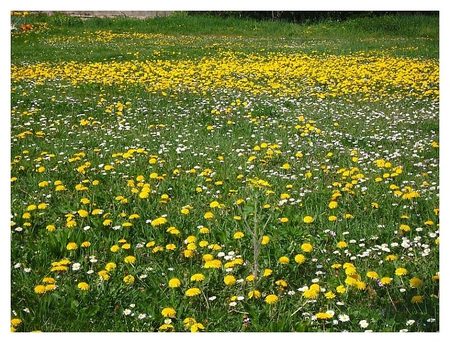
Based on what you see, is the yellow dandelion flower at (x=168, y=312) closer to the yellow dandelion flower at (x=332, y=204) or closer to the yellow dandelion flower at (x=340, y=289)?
the yellow dandelion flower at (x=340, y=289)

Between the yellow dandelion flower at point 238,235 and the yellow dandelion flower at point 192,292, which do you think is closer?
the yellow dandelion flower at point 192,292

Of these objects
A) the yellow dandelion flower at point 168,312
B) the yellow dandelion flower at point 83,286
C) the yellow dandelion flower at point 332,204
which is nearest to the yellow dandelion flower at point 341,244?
the yellow dandelion flower at point 332,204

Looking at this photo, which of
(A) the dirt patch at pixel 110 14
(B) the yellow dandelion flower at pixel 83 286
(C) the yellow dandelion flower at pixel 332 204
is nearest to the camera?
(B) the yellow dandelion flower at pixel 83 286

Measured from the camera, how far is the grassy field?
266cm

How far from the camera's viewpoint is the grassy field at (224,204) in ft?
8.74

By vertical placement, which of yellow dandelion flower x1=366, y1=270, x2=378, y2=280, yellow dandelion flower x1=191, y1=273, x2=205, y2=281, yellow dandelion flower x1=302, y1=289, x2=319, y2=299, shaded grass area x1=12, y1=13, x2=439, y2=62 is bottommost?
yellow dandelion flower x1=302, y1=289, x2=319, y2=299

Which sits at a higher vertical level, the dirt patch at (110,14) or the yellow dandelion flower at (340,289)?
the dirt patch at (110,14)

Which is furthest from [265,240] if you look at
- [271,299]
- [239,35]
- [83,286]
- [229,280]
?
[239,35]

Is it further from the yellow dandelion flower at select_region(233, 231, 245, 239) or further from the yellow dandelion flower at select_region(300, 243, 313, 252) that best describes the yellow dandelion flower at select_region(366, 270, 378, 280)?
the yellow dandelion flower at select_region(233, 231, 245, 239)

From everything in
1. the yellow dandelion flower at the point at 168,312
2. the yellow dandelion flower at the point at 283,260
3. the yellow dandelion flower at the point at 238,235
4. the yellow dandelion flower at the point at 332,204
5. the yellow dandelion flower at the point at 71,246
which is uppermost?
the yellow dandelion flower at the point at 332,204

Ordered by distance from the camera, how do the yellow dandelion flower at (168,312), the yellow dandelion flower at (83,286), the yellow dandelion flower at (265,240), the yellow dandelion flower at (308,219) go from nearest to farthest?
the yellow dandelion flower at (168,312) → the yellow dandelion flower at (83,286) → the yellow dandelion flower at (265,240) → the yellow dandelion flower at (308,219)

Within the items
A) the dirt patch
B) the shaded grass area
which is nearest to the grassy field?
the shaded grass area

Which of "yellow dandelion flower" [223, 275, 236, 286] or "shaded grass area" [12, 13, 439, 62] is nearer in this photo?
"yellow dandelion flower" [223, 275, 236, 286]
